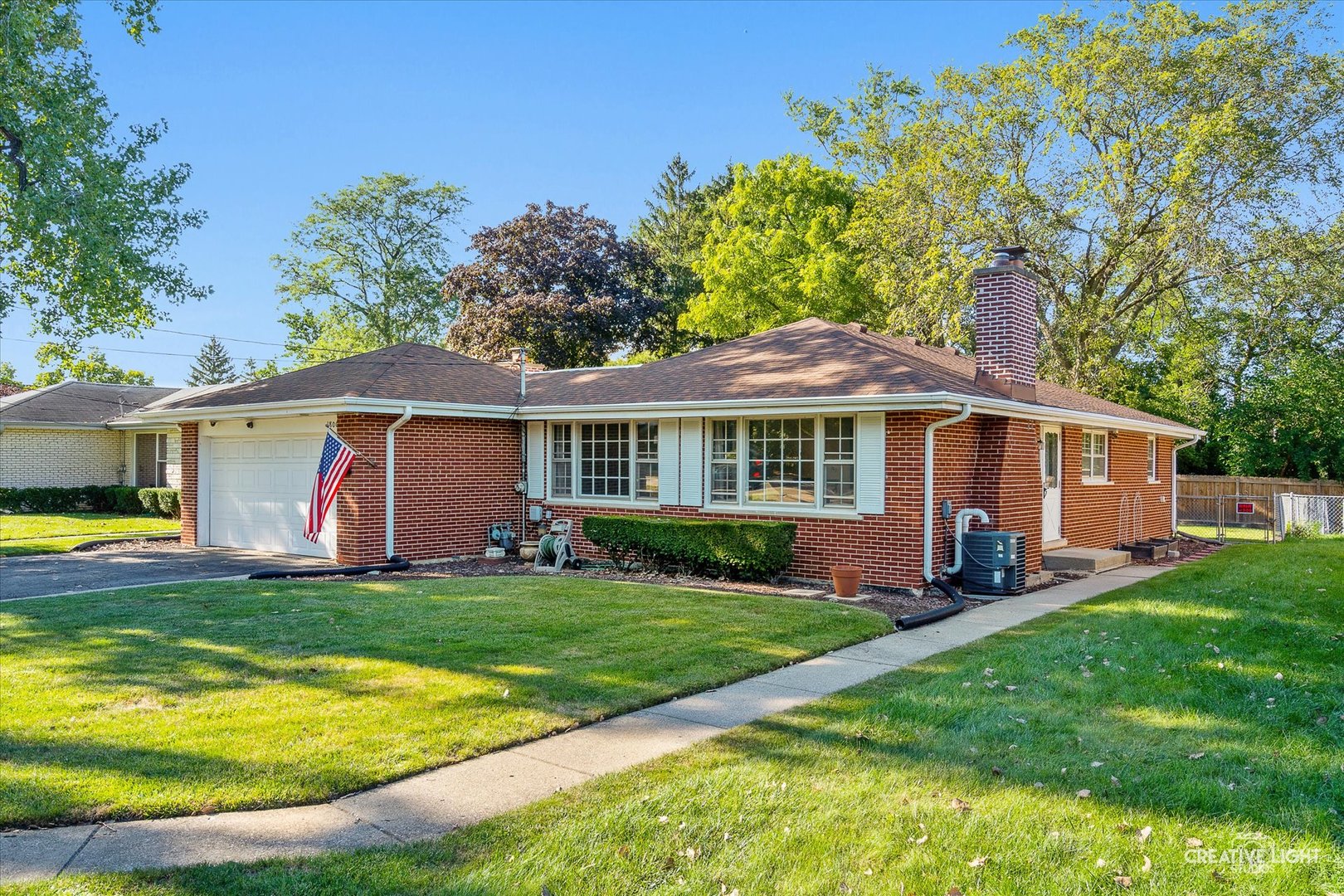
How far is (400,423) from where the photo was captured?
13.0 metres

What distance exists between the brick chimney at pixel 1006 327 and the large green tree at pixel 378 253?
114 ft

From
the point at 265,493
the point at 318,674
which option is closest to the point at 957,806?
the point at 318,674

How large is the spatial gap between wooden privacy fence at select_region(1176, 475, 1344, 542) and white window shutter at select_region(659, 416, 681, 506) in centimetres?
1716

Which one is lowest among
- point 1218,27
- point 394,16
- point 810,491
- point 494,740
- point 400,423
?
point 494,740

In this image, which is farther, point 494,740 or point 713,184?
point 713,184

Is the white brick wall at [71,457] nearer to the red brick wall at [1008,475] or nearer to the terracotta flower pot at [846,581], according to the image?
the terracotta flower pot at [846,581]

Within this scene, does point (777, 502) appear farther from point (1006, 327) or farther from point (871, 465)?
point (1006, 327)

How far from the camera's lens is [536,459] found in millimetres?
14984

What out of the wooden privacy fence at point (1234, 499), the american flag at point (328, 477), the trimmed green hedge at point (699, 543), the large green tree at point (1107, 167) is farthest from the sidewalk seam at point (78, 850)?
the wooden privacy fence at point (1234, 499)

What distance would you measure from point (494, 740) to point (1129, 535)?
15.7 meters

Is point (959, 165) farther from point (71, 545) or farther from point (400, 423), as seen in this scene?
point (71, 545)

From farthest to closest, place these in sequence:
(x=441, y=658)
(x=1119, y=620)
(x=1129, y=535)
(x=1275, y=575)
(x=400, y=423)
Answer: (x=1129, y=535) < (x=400, y=423) < (x=1275, y=575) < (x=1119, y=620) < (x=441, y=658)

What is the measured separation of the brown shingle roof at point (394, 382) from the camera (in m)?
13.4

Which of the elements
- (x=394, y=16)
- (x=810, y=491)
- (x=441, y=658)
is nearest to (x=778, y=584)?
(x=810, y=491)
